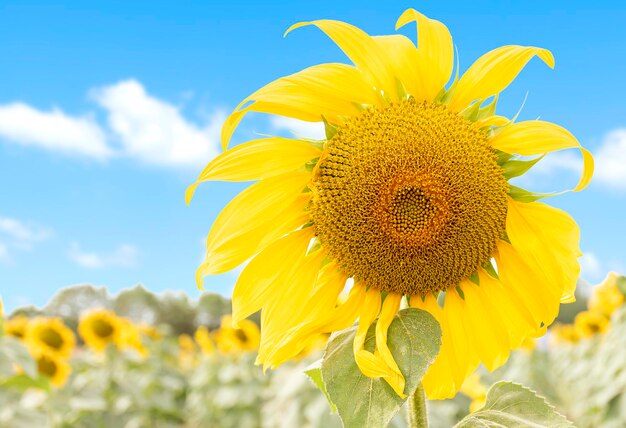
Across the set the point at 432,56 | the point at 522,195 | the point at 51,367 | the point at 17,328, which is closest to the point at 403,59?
the point at 432,56

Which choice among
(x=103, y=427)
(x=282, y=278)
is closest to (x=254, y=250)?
(x=282, y=278)

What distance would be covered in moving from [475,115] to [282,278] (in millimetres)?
611

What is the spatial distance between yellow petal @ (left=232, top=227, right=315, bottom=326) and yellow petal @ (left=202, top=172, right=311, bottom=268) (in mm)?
81

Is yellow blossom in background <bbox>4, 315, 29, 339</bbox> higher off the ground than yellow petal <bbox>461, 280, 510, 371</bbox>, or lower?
higher

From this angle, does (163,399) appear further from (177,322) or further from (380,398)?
(177,322)

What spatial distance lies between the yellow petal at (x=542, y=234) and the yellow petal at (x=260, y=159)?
0.52 m

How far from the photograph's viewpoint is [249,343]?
959cm

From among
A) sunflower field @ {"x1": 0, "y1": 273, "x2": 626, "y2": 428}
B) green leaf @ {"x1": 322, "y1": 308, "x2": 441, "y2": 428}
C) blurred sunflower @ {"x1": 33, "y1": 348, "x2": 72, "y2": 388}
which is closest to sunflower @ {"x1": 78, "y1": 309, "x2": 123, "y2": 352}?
sunflower field @ {"x1": 0, "y1": 273, "x2": 626, "y2": 428}

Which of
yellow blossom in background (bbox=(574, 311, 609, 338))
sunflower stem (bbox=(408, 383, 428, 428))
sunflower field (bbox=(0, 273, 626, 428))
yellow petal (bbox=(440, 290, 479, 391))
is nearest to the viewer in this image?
sunflower stem (bbox=(408, 383, 428, 428))

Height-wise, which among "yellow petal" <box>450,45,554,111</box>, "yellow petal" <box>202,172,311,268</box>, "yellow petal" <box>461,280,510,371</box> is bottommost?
"yellow petal" <box>461,280,510,371</box>

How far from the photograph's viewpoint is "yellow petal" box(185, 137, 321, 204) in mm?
1642

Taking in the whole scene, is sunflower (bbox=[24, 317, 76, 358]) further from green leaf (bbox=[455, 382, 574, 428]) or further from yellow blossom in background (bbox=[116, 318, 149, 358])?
green leaf (bbox=[455, 382, 574, 428])

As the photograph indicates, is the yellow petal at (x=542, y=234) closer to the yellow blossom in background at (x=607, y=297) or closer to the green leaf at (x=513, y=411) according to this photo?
the green leaf at (x=513, y=411)

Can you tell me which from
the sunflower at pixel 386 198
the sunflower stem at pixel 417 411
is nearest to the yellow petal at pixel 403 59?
the sunflower at pixel 386 198
